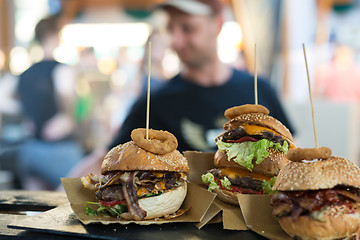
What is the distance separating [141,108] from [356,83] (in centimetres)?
377

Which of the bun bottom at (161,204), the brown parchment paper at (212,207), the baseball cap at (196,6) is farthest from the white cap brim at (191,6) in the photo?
the bun bottom at (161,204)

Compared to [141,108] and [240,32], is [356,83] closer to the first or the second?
[240,32]

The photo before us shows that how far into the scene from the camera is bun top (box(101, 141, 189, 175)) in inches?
76.1

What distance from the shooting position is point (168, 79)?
520 cm

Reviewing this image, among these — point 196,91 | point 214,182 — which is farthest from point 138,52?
point 214,182

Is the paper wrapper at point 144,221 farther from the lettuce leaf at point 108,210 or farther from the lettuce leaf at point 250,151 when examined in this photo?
the lettuce leaf at point 250,151

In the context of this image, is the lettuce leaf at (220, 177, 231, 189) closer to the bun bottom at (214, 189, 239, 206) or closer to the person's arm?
the bun bottom at (214, 189, 239, 206)

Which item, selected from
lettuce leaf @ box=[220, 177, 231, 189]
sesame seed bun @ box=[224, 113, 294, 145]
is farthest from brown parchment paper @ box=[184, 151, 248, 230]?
sesame seed bun @ box=[224, 113, 294, 145]

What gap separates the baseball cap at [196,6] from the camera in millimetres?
4957

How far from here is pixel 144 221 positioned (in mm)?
1882

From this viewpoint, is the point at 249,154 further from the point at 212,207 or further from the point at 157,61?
the point at 157,61

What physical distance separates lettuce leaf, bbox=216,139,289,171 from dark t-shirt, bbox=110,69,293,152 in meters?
2.11

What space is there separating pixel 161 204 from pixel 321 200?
81 centimetres

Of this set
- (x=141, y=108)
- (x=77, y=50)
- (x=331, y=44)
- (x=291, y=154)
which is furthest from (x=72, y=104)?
(x=291, y=154)
